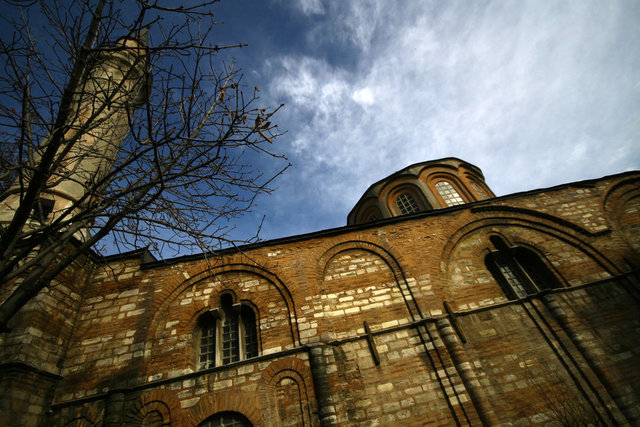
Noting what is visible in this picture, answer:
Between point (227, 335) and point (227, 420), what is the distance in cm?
178

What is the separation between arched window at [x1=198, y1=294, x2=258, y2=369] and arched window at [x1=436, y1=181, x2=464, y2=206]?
30.2 ft

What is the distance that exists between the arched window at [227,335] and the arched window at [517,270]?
6.25 m

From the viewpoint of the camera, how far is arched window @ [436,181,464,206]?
12.7m

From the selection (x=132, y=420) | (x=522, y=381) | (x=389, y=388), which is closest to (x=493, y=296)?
(x=522, y=381)

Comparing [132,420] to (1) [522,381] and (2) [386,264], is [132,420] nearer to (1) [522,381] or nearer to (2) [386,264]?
(2) [386,264]

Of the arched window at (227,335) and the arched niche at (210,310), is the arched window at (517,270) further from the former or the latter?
the arched window at (227,335)

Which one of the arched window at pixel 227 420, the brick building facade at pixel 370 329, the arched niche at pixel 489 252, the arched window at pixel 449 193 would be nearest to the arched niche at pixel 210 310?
the brick building facade at pixel 370 329

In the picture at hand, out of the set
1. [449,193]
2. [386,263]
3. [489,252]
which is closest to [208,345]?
[386,263]

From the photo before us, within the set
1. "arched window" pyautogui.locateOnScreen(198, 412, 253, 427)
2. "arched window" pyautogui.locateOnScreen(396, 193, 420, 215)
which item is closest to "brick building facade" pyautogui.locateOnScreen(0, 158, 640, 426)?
"arched window" pyautogui.locateOnScreen(198, 412, 253, 427)

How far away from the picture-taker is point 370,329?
6.76 m

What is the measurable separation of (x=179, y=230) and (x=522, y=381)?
696 cm

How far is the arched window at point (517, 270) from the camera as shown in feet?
25.0

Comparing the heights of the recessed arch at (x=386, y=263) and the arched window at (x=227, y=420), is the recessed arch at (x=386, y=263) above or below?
above

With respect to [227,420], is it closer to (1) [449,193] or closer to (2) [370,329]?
(2) [370,329]
